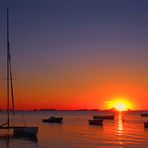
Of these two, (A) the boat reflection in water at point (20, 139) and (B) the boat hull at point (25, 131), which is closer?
(A) the boat reflection in water at point (20, 139)

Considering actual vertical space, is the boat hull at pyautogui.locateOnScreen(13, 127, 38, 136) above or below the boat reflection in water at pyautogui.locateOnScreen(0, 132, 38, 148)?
above

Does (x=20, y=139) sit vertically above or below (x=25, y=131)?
below

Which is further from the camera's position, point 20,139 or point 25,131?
point 25,131

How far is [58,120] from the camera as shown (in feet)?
503

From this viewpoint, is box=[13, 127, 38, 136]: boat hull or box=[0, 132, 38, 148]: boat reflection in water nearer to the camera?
box=[0, 132, 38, 148]: boat reflection in water

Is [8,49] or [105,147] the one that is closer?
[105,147]

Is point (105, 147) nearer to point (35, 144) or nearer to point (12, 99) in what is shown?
point (35, 144)

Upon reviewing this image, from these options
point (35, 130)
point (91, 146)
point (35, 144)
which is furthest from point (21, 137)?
point (91, 146)

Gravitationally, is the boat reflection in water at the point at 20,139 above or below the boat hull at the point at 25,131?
below

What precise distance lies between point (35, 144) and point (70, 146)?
7732mm

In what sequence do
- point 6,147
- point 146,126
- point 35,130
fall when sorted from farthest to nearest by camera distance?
point 146,126 → point 35,130 → point 6,147

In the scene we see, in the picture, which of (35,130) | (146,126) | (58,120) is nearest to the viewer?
(35,130)

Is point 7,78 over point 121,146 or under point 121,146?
over

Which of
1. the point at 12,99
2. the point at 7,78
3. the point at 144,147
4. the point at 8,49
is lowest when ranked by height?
the point at 144,147
